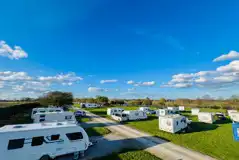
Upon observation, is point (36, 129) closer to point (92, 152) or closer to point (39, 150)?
point (39, 150)

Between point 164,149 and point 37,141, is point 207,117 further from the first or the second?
point 37,141

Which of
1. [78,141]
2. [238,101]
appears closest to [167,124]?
[78,141]

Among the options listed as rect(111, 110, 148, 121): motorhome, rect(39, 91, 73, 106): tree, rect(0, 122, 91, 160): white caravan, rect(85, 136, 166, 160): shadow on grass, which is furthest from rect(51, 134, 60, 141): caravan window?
rect(39, 91, 73, 106): tree

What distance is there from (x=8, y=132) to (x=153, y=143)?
13.3 metres

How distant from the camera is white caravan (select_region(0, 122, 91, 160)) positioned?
8.82m

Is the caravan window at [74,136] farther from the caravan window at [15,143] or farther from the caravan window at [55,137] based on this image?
the caravan window at [15,143]

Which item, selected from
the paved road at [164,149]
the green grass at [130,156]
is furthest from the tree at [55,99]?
the green grass at [130,156]

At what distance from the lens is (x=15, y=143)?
29.5 feet

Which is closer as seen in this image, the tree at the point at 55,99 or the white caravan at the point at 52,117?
the white caravan at the point at 52,117

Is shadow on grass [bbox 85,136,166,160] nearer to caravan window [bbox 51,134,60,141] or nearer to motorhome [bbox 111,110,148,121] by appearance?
caravan window [bbox 51,134,60,141]

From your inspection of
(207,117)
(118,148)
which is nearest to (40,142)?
(118,148)

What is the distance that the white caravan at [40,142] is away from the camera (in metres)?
8.82

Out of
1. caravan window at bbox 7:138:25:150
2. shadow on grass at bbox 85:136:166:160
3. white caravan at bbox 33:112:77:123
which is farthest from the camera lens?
white caravan at bbox 33:112:77:123

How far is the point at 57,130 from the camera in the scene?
1048 cm
